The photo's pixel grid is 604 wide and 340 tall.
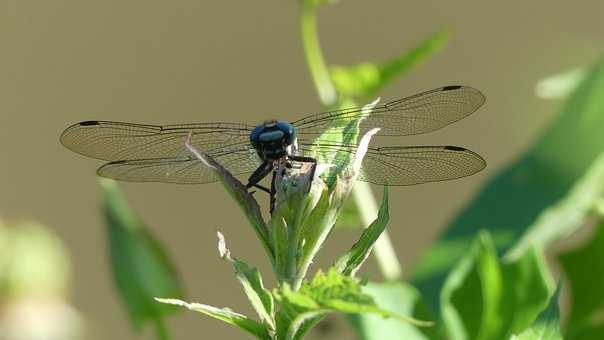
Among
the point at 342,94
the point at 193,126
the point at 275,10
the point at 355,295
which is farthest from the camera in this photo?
Result: the point at 275,10

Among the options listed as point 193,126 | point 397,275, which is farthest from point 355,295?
point 397,275

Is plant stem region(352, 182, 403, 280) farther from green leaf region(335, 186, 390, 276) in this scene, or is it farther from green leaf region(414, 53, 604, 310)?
green leaf region(335, 186, 390, 276)

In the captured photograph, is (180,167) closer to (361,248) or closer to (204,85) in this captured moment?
(361,248)

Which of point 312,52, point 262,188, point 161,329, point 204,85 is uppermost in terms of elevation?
point 204,85

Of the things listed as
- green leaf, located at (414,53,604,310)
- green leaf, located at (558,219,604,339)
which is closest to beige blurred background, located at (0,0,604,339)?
green leaf, located at (414,53,604,310)

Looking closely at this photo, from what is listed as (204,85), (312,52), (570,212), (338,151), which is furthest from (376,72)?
(204,85)

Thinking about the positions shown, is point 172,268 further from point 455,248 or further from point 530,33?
point 530,33

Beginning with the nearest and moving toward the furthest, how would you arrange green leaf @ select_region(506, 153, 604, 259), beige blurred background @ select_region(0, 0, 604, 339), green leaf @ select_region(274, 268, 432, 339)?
green leaf @ select_region(274, 268, 432, 339), green leaf @ select_region(506, 153, 604, 259), beige blurred background @ select_region(0, 0, 604, 339)
